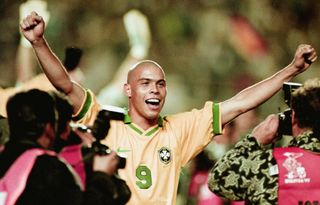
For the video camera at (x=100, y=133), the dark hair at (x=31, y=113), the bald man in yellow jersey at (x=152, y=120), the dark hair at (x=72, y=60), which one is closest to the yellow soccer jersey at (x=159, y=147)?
the bald man in yellow jersey at (x=152, y=120)

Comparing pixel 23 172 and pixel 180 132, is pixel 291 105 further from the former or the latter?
pixel 23 172

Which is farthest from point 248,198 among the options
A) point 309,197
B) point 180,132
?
point 180,132

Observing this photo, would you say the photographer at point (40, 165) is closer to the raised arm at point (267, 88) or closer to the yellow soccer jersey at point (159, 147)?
the yellow soccer jersey at point (159, 147)

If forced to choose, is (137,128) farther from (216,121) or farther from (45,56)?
(45,56)

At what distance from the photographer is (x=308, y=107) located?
3.62 m

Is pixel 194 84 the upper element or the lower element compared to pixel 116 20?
lower

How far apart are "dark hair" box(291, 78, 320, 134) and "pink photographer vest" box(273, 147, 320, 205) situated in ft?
0.42

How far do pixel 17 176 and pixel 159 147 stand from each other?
1.32 meters

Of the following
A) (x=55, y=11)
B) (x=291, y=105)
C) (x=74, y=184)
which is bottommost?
(x=74, y=184)

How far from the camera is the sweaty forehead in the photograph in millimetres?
4270

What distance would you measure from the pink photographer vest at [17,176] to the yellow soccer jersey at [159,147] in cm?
104

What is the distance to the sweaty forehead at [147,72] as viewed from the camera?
4.27 meters

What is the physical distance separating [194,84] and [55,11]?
1387 millimetres

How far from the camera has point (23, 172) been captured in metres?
2.91
